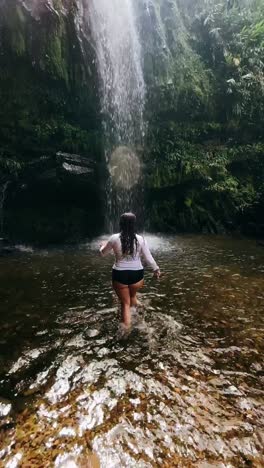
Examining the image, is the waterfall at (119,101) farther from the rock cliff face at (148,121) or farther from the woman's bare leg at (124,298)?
the woman's bare leg at (124,298)

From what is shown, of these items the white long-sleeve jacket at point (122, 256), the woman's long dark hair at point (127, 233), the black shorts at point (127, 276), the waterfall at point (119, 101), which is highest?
the waterfall at point (119, 101)

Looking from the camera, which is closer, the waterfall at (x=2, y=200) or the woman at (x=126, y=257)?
the woman at (x=126, y=257)

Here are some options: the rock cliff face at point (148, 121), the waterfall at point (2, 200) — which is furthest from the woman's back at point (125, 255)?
the waterfall at point (2, 200)

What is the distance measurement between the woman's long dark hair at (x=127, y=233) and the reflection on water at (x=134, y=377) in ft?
4.30

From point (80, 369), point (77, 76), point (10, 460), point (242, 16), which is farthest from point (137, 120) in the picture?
point (10, 460)

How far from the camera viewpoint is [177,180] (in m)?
14.6

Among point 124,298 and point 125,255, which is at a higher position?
point 125,255

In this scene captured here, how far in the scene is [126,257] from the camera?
4.53 meters

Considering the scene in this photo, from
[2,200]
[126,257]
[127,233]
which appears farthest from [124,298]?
[2,200]

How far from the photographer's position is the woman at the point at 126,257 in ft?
14.5

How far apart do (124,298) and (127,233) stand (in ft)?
3.41

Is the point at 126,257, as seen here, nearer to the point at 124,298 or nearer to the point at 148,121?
the point at 124,298

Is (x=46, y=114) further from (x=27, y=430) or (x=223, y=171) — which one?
(x=27, y=430)

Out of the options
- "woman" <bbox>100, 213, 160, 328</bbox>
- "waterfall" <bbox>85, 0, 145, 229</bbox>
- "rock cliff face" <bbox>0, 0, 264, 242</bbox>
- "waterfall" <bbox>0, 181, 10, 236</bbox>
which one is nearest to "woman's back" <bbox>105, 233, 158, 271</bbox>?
"woman" <bbox>100, 213, 160, 328</bbox>
